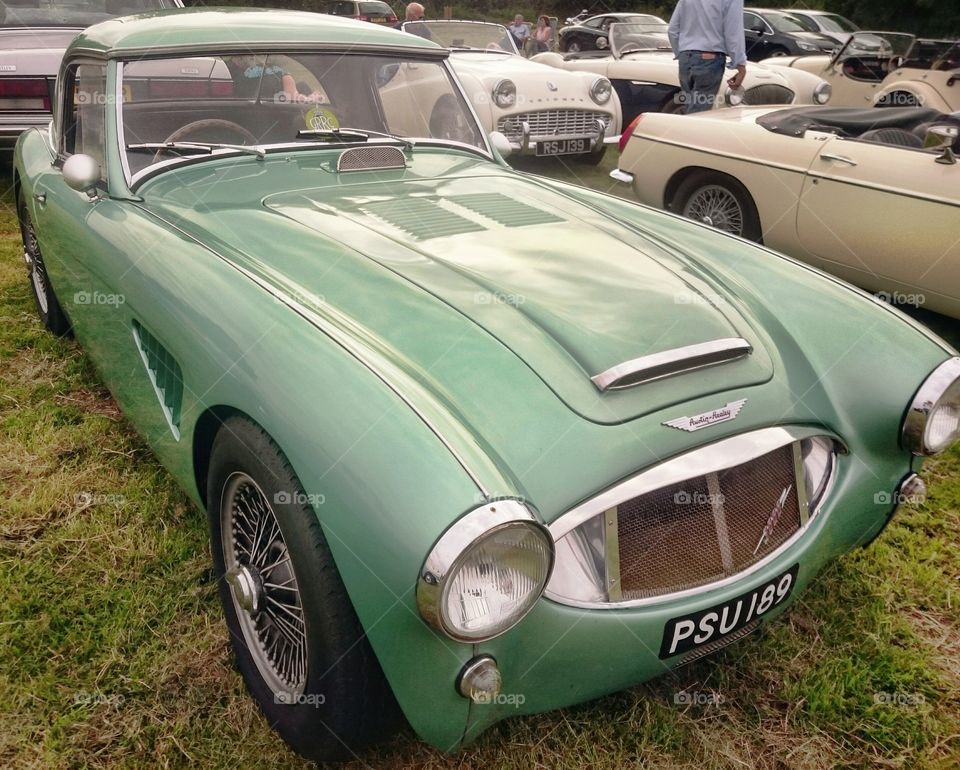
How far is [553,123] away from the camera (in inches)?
276

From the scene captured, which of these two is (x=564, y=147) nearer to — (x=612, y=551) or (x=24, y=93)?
(x=24, y=93)

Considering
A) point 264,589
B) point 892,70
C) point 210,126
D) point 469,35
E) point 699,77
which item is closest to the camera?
point 264,589

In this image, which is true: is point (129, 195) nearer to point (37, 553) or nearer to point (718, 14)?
point (37, 553)

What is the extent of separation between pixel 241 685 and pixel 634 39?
8.99m

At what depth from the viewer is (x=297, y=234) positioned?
90.5 inches

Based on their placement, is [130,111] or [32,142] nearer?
[130,111]

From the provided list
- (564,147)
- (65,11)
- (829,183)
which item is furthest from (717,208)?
(65,11)

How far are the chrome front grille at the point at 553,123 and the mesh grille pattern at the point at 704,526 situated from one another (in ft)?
17.3

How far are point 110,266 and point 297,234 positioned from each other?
0.60 metres

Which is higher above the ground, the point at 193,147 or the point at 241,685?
the point at 193,147

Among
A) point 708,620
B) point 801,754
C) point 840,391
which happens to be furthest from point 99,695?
point 840,391

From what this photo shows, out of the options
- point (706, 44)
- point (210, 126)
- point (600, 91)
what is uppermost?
point (706, 44)

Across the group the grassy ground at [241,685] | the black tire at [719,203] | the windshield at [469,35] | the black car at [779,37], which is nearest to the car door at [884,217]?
the black tire at [719,203]

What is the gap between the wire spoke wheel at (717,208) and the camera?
4.80 m
